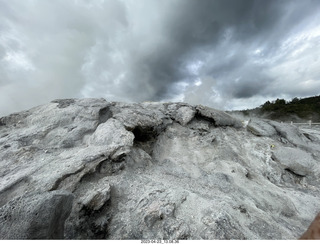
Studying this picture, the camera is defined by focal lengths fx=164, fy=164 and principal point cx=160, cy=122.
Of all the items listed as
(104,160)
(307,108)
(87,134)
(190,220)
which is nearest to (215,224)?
(190,220)

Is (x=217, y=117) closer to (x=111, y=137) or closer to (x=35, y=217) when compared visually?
(x=111, y=137)

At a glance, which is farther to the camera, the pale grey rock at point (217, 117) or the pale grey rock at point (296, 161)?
the pale grey rock at point (217, 117)

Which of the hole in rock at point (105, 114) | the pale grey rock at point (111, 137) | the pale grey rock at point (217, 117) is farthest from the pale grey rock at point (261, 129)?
the hole in rock at point (105, 114)

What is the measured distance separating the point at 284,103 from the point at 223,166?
55185 millimetres

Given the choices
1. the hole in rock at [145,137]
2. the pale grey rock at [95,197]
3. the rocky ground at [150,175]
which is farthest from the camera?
the hole in rock at [145,137]

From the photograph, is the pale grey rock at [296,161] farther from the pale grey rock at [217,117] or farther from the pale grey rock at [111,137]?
the pale grey rock at [111,137]

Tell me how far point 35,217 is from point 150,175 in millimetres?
3744

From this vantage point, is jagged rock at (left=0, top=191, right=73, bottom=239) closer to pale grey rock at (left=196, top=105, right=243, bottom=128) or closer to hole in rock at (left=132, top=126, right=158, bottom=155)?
hole in rock at (left=132, top=126, right=158, bottom=155)

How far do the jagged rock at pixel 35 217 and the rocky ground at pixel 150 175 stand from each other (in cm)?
2

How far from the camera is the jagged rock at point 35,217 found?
3.20 meters

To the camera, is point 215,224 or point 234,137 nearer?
point 215,224

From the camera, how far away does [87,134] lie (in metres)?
7.40

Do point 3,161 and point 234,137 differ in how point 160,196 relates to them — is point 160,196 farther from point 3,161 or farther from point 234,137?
point 234,137

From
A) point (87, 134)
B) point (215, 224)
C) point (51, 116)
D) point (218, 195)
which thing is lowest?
point (215, 224)
